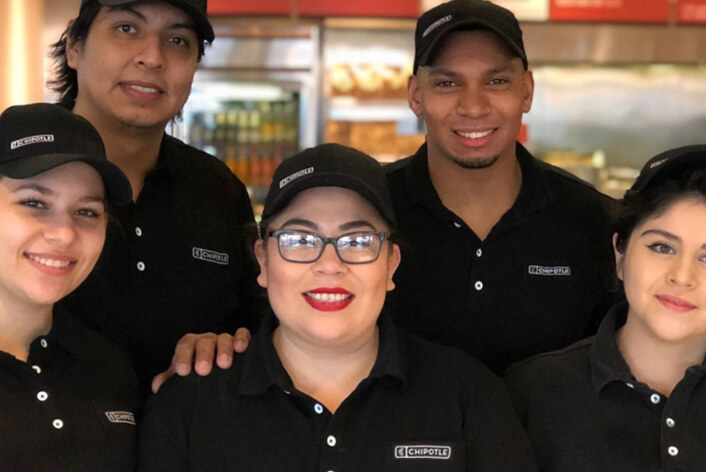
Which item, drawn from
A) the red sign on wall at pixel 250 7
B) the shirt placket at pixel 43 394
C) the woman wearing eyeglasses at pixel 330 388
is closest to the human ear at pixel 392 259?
the woman wearing eyeglasses at pixel 330 388

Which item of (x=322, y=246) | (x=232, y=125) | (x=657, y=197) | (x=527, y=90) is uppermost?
(x=232, y=125)

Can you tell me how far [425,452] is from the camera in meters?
1.82

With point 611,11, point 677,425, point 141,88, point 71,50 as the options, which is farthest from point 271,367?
point 611,11

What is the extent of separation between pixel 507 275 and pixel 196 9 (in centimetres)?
114

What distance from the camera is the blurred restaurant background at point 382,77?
16.1 ft

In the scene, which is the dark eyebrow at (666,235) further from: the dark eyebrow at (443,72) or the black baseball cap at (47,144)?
the black baseball cap at (47,144)

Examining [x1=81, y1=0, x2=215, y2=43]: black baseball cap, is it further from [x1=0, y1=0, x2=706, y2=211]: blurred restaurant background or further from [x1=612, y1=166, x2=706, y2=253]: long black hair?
[x1=0, y1=0, x2=706, y2=211]: blurred restaurant background

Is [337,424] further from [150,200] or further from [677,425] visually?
[150,200]

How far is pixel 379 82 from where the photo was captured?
504cm

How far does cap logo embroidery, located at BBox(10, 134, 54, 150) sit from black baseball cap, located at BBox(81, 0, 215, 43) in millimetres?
698

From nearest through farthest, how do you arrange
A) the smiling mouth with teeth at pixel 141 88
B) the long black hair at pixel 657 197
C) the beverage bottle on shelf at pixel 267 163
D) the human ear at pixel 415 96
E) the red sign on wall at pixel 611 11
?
the long black hair at pixel 657 197 < the smiling mouth with teeth at pixel 141 88 < the human ear at pixel 415 96 < the red sign on wall at pixel 611 11 < the beverage bottle on shelf at pixel 267 163

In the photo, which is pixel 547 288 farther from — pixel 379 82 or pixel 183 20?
pixel 379 82

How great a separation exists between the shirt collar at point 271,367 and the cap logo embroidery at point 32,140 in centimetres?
61

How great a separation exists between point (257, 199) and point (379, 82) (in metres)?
0.99
